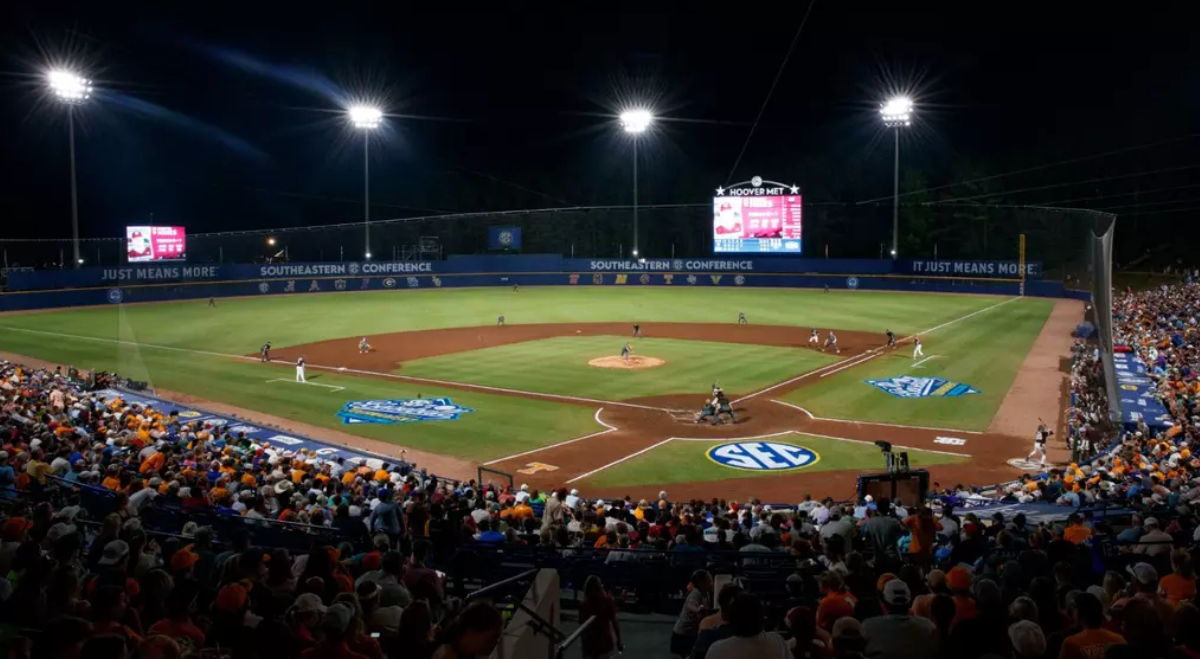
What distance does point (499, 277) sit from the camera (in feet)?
287

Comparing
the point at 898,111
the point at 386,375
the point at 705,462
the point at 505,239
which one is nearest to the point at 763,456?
the point at 705,462

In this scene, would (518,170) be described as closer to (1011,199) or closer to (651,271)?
(651,271)

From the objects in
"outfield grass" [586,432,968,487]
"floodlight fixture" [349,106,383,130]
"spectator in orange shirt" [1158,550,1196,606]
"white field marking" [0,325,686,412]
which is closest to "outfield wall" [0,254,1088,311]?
"floodlight fixture" [349,106,383,130]

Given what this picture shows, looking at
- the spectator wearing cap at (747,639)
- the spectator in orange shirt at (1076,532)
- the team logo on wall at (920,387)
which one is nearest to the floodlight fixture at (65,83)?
the team logo on wall at (920,387)

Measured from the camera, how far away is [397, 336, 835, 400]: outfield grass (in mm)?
34719

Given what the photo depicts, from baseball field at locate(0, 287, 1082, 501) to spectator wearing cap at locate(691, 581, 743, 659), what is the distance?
1475 cm

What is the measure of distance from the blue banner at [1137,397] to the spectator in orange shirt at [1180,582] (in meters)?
16.7

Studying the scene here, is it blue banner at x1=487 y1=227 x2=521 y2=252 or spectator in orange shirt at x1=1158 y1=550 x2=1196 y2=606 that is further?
blue banner at x1=487 y1=227 x2=521 y2=252

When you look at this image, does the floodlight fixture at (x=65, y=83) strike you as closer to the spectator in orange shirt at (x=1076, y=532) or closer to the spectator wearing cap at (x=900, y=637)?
the spectator in orange shirt at (x=1076, y=532)

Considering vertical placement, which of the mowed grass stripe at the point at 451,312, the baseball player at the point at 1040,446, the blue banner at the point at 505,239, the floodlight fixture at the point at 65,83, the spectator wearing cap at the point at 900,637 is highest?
the floodlight fixture at the point at 65,83

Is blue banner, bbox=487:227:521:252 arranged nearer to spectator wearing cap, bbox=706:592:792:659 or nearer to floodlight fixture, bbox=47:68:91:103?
floodlight fixture, bbox=47:68:91:103

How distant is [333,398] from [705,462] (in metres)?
15.4

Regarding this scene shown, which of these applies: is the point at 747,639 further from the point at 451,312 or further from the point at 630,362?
the point at 451,312

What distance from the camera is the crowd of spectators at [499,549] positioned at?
19.1ft
